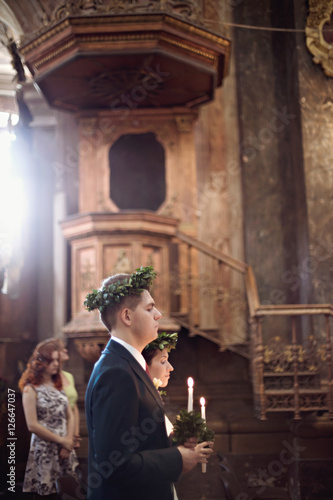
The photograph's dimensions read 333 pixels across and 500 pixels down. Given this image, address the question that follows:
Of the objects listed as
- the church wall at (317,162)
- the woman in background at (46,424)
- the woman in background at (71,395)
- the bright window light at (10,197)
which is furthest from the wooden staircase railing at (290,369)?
the bright window light at (10,197)

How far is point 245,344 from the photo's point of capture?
6566mm

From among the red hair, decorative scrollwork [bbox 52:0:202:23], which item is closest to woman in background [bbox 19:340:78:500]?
the red hair

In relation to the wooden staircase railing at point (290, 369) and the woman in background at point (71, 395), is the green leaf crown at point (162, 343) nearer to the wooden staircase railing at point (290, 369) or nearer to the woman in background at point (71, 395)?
the woman in background at point (71, 395)

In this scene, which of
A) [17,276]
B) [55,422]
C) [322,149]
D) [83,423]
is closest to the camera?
[55,422]

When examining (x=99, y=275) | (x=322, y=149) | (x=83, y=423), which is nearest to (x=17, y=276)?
(x=99, y=275)

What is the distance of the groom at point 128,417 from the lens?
75.2 inches

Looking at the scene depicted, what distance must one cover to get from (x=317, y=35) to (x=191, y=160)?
239cm

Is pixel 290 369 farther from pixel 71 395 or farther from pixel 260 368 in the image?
pixel 71 395

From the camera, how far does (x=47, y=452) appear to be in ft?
13.4

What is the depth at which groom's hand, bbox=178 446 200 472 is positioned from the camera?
202 centimetres

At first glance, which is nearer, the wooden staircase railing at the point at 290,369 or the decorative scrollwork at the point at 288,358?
the wooden staircase railing at the point at 290,369

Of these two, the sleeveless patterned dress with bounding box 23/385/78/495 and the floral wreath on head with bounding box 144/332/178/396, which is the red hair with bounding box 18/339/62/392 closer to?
the sleeveless patterned dress with bounding box 23/385/78/495

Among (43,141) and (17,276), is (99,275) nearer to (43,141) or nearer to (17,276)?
(17,276)

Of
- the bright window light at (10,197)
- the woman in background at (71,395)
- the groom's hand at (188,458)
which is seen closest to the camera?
the groom's hand at (188,458)
